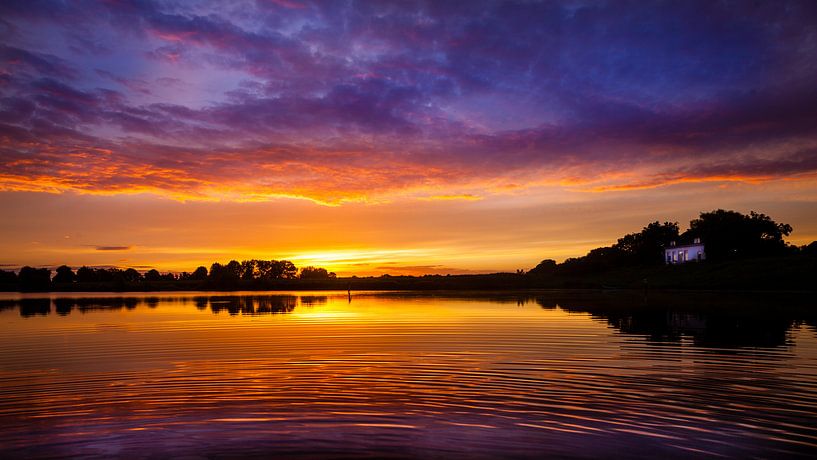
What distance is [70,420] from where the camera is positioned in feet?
40.2

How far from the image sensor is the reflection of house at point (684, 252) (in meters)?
141

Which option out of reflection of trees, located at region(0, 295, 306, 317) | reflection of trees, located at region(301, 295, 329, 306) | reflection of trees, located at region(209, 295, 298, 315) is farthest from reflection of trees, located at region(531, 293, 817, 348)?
reflection of trees, located at region(301, 295, 329, 306)

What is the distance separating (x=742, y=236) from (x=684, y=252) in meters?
16.8

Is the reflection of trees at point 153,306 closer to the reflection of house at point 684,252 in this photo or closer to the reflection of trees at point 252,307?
the reflection of trees at point 252,307

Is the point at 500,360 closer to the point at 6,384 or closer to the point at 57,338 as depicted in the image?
the point at 6,384

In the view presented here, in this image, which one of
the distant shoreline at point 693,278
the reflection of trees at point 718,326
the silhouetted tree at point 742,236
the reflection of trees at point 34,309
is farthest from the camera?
the silhouetted tree at point 742,236

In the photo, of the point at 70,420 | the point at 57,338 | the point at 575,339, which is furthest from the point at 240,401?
the point at 57,338

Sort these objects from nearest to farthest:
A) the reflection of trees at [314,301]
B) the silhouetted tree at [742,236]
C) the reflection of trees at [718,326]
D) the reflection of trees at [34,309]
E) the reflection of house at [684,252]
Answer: the reflection of trees at [718,326] → the reflection of trees at [34,309] → the reflection of trees at [314,301] → the silhouetted tree at [742,236] → the reflection of house at [684,252]

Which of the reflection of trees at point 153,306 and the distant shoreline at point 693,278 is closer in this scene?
the reflection of trees at point 153,306

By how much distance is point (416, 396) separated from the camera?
14.4m

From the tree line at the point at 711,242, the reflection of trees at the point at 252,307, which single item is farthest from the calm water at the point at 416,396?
the tree line at the point at 711,242

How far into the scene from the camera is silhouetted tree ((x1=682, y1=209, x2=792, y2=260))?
13275 centimetres

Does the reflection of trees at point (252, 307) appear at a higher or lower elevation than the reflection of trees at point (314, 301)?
higher

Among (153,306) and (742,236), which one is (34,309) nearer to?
(153,306)
